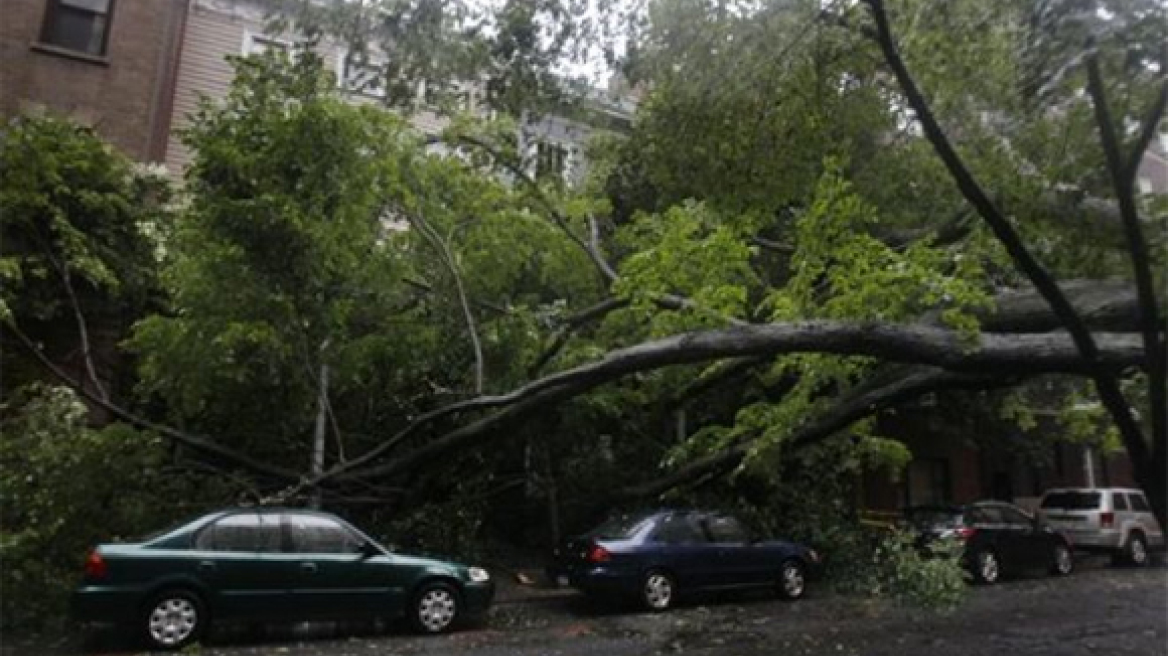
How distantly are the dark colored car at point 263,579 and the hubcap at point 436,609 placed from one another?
0.04 feet

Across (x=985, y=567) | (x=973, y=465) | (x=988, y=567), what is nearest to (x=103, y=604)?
(x=985, y=567)

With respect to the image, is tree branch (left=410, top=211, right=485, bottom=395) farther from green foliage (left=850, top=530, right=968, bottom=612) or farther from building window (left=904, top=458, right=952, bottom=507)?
building window (left=904, top=458, right=952, bottom=507)

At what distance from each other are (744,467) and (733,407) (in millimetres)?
5103

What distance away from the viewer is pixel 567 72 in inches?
343

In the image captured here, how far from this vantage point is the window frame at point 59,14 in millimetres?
16484

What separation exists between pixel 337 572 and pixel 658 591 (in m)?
4.65

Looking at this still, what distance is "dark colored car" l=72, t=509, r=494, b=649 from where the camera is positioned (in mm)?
9211

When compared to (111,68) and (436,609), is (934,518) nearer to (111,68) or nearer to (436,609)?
(436,609)

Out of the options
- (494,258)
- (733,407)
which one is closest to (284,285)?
(494,258)

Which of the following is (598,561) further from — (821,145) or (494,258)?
(821,145)

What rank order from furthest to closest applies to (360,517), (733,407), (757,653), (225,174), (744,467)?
(733,407) < (360,517) < (744,467) < (225,174) < (757,653)

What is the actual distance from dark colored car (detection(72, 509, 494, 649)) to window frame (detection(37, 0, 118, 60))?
10957 millimetres

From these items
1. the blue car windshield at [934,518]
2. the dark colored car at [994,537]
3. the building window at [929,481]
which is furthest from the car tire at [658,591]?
the building window at [929,481]

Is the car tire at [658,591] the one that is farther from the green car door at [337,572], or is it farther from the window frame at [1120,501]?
the window frame at [1120,501]
